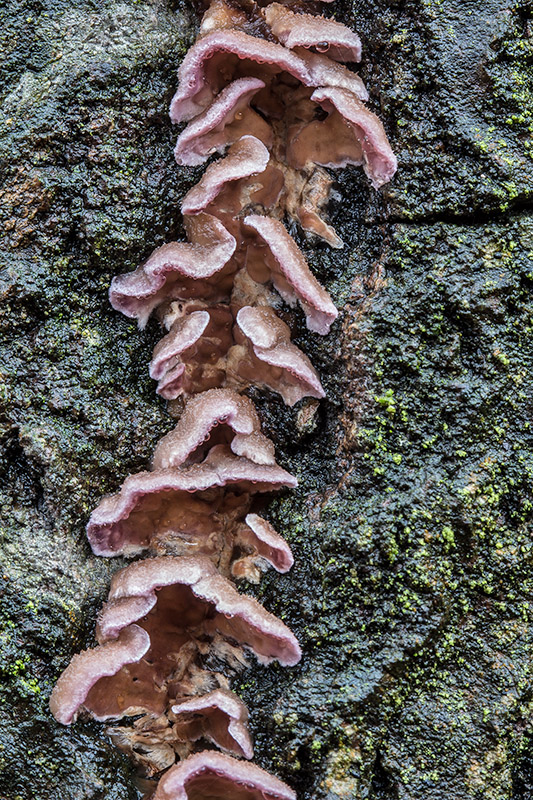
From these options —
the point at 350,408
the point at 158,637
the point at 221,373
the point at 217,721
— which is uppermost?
the point at 350,408

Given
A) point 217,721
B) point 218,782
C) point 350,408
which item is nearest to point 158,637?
point 217,721

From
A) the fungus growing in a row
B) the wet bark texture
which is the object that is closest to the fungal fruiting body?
the fungus growing in a row

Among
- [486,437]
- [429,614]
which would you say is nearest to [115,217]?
[486,437]

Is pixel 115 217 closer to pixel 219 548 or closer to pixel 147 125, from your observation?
pixel 147 125

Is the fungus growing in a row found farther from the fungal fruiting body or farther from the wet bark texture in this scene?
the wet bark texture

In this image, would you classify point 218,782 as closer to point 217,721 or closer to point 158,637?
point 217,721
